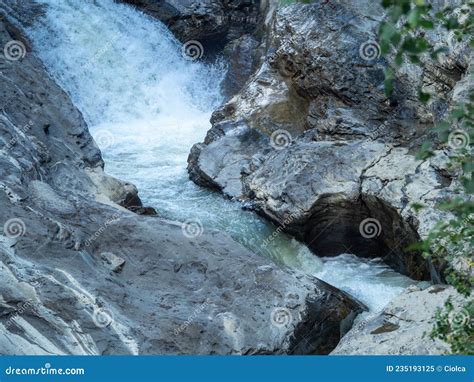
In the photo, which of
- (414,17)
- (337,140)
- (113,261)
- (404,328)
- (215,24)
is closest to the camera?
(414,17)

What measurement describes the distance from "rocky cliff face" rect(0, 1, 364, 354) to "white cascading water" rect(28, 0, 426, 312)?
2669 mm

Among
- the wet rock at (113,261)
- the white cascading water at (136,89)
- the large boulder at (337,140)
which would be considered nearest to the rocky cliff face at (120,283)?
the wet rock at (113,261)

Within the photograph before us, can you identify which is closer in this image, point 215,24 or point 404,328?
point 404,328

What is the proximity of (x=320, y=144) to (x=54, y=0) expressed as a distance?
806cm

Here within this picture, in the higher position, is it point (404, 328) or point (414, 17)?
point (414, 17)

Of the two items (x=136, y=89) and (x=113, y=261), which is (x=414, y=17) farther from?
(x=136, y=89)

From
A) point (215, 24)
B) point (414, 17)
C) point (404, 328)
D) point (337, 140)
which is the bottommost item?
point (404, 328)

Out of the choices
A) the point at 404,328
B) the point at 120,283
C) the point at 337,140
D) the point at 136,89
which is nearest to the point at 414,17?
the point at 404,328

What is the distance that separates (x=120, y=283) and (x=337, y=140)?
5144 millimetres

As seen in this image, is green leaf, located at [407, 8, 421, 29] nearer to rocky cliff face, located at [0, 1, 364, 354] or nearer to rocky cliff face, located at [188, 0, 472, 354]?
rocky cliff face, located at [0, 1, 364, 354]

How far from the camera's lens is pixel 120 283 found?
6.61m

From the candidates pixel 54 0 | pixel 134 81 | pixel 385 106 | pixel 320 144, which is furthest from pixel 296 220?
pixel 54 0

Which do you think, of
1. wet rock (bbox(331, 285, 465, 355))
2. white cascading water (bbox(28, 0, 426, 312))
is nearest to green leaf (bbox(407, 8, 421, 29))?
wet rock (bbox(331, 285, 465, 355))

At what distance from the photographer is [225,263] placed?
723cm
